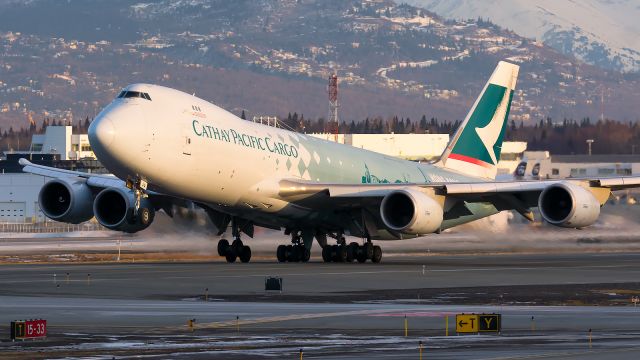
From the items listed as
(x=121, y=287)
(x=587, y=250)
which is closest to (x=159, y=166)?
(x=121, y=287)

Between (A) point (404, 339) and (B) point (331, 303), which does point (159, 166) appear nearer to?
(B) point (331, 303)

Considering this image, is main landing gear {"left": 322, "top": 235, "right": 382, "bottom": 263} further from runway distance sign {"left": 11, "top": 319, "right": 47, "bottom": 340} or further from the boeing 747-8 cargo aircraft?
runway distance sign {"left": 11, "top": 319, "right": 47, "bottom": 340}

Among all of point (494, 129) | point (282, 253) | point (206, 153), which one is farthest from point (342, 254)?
point (494, 129)

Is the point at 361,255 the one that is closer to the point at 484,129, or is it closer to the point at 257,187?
the point at 257,187

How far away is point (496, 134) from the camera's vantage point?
223 ft

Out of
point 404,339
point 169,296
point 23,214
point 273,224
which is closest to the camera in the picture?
point 404,339

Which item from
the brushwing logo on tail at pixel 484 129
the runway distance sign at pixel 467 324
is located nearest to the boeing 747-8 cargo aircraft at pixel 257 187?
the brushwing logo on tail at pixel 484 129

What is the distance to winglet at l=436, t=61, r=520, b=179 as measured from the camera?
219ft

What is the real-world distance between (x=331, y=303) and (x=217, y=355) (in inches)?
440

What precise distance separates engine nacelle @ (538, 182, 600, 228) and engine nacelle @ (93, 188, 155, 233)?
1487cm

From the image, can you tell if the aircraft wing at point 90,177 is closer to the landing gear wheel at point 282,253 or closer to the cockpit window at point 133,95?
the landing gear wheel at point 282,253

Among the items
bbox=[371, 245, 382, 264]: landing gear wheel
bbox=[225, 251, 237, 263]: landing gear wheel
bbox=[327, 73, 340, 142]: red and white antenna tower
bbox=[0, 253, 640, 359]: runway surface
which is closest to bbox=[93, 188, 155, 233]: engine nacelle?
bbox=[0, 253, 640, 359]: runway surface

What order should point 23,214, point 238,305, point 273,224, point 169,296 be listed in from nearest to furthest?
1. point 238,305
2. point 169,296
3. point 273,224
4. point 23,214

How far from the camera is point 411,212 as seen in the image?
2121 inches
